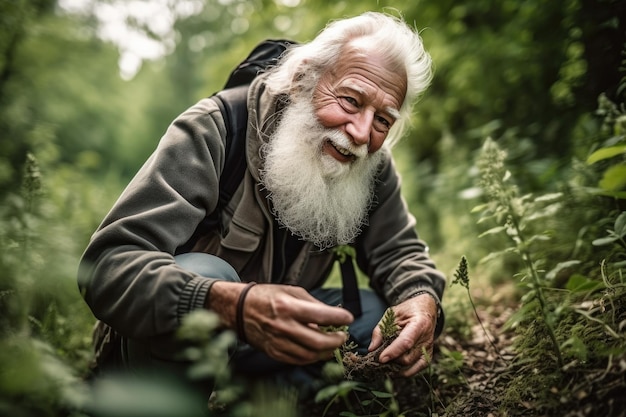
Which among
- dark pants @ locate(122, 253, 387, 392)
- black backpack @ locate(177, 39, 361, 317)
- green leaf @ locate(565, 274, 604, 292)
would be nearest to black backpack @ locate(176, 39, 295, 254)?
black backpack @ locate(177, 39, 361, 317)

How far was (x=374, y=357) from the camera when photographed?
71.7 inches

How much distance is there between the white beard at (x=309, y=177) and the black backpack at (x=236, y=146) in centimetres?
14

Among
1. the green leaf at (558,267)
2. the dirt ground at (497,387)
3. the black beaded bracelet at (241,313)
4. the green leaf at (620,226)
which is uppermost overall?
the black beaded bracelet at (241,313)

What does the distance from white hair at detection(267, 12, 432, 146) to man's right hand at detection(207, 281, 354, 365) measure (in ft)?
→ 4.05

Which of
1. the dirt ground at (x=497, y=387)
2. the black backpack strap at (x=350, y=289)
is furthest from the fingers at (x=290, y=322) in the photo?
the black backpack strap at (x=350, y=289)

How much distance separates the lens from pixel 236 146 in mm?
2178

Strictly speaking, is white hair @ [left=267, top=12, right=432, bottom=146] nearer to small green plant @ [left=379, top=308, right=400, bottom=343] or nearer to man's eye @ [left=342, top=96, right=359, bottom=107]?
man's eye @ [left=342, top=96, right=359, bottom=107]

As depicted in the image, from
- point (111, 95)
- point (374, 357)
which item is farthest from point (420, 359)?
point (111, 95)

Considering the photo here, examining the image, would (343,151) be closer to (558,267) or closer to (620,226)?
(558,267)

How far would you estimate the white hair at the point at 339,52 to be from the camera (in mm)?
2363

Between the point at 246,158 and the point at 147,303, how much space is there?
926mm

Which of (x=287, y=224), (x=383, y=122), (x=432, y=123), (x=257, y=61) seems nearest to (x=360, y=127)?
(x=383, y=122)

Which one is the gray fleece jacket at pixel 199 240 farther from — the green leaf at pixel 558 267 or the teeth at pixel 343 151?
the green leaf at pixel 558 267

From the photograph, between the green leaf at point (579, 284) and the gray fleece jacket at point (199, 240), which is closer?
the gray fleece jacket at point (199, 240)
